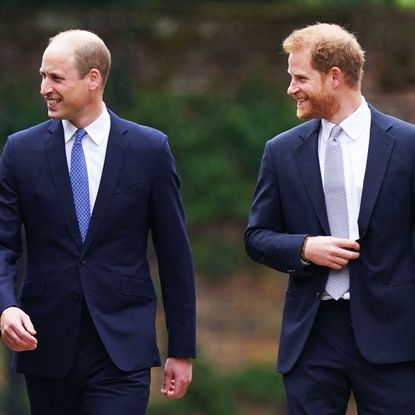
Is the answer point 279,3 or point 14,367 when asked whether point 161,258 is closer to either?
point 14,367

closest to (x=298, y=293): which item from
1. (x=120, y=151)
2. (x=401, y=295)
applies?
(x=401, y=295)

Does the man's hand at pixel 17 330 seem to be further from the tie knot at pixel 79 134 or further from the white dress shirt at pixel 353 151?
the white dress shirt at pixel 353 151

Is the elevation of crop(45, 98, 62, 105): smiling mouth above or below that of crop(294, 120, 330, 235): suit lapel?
above

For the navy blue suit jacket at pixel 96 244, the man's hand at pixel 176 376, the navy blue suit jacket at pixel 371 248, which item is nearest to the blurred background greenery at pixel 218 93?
the man's hand at pixel 176 376

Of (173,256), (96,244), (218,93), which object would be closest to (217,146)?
(218,93)

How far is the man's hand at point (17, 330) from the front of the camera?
5.36 metres

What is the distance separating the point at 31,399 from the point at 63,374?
0.23 meters

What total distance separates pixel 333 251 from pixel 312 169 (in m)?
0.38

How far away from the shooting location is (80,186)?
5.75m

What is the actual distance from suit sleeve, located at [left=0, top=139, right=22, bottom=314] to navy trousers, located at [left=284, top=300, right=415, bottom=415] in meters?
1.13

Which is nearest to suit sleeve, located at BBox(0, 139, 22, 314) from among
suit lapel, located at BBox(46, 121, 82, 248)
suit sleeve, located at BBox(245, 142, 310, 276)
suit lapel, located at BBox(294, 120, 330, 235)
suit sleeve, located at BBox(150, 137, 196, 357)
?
suit lapel, located at BBox(46, 121, 82, 248)

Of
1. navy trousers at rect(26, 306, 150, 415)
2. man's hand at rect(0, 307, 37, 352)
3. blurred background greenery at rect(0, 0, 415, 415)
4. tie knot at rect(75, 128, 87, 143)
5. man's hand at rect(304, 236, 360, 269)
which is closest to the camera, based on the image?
man's hand at rect(0, 307, 37, 352)

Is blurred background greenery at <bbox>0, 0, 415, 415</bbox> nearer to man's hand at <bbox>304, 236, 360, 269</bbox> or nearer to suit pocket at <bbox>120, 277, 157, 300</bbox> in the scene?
suit pocket at <bbox>120, 277, 157, 300</bbox>

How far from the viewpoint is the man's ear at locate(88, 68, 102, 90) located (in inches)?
228
